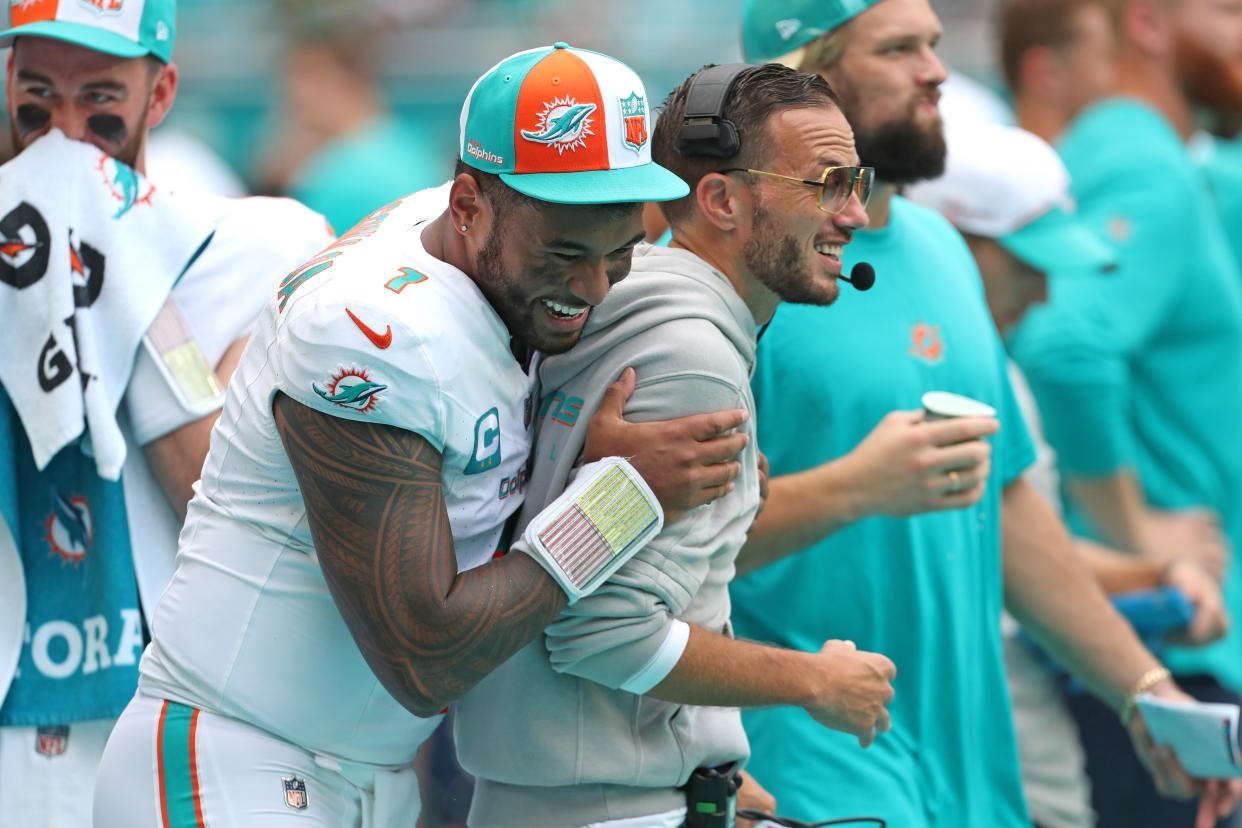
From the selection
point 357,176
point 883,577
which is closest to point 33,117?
point 883,577

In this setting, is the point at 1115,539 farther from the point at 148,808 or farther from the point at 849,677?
the point at 148,808

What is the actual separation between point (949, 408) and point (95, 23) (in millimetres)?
1806

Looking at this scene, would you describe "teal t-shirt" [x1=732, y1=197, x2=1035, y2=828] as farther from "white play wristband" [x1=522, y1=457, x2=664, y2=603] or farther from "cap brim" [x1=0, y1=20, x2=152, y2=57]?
"cap brim" [x1=0, y1=20, x2=152, y2=57]

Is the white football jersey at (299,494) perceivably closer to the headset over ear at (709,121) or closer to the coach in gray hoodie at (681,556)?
the coach in gray hoodie at (681,556)

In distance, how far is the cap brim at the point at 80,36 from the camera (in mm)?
2975

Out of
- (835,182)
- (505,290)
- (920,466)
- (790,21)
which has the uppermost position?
(790,21)

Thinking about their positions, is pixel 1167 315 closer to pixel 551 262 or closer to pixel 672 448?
pixel 672 448

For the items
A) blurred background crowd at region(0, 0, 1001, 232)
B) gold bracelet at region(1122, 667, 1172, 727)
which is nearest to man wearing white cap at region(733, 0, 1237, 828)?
gold bracelet at region(1122, 667, 1172, 727)

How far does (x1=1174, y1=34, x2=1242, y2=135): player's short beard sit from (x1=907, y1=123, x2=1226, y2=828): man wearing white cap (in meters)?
1.87

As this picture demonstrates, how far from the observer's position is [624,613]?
245cm

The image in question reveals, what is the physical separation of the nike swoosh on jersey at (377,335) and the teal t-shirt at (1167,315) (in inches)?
130

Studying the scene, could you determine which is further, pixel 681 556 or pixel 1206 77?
pixel 1206 77

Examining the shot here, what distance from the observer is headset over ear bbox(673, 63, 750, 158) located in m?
2.70

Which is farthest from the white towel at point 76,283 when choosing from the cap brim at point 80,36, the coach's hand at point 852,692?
the coach's hand at point 852,692
